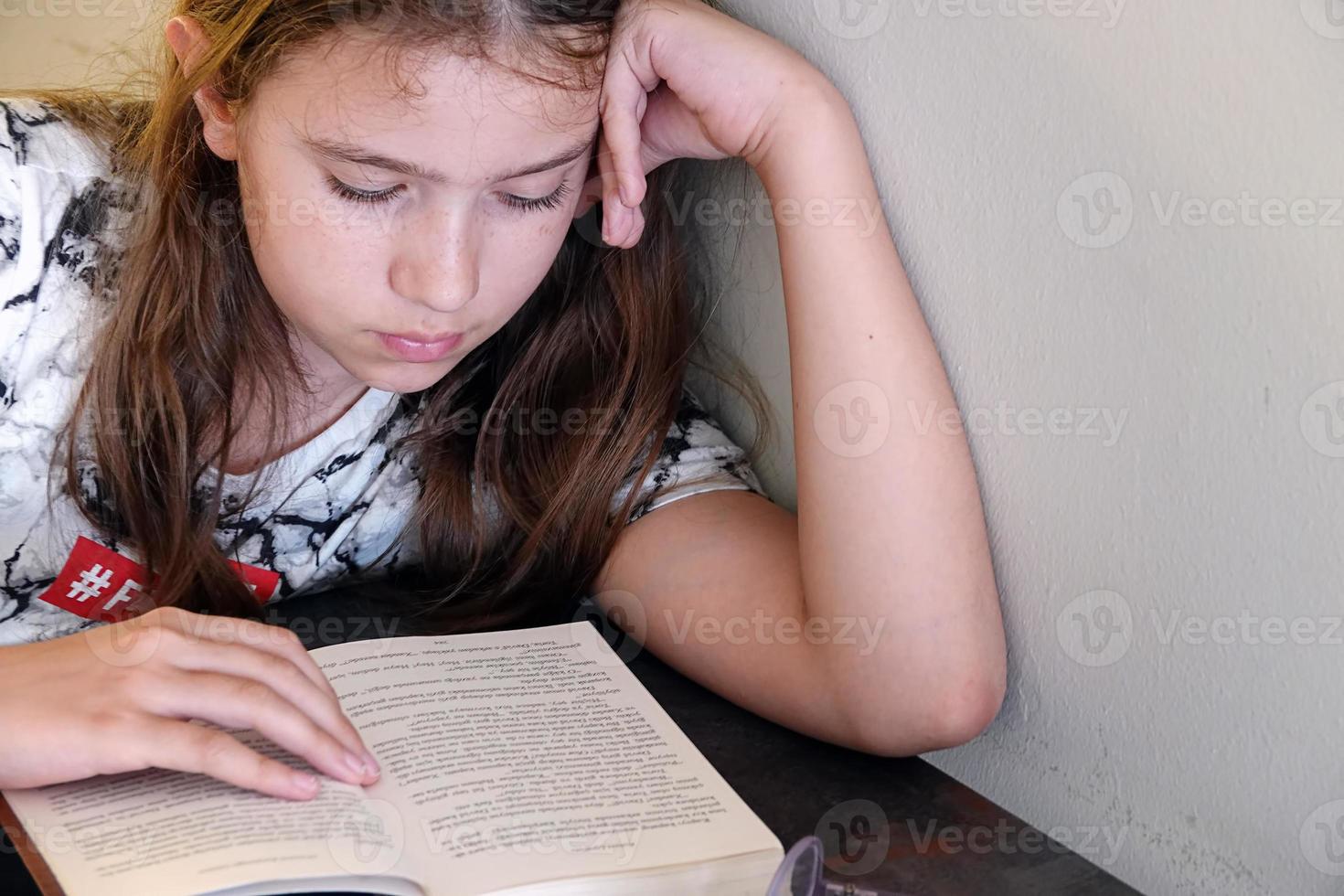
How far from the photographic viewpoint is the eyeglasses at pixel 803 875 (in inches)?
22.1

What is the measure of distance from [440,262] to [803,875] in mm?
418

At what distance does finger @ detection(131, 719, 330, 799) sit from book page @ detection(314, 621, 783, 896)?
0.05 meters

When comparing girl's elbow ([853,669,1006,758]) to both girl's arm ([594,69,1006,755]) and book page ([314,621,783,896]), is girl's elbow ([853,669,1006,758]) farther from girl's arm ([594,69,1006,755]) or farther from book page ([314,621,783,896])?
book page ([314,621,783,896])

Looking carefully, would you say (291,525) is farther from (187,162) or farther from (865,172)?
(865,172)

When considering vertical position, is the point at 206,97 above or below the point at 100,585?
above

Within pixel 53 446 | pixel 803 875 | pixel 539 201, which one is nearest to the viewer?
pixel 803 875

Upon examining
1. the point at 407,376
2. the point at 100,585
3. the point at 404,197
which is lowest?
the point at 100,585

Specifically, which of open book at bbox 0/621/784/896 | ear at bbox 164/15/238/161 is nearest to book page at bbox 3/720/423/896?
open book at bbox 0/621/784/896

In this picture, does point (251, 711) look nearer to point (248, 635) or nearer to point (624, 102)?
point (248, 635)

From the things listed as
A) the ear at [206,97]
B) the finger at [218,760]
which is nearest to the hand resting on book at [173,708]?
the finger at [218,760]

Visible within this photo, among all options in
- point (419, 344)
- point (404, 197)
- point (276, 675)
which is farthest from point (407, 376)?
point (276, 675)

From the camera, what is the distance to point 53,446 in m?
0.92

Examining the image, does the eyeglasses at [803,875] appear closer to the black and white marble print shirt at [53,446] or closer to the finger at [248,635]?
the finger at [248,635]

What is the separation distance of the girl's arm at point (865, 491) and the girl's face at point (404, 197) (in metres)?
0.16
